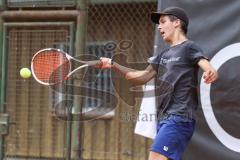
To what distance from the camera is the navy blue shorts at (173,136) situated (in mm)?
4355

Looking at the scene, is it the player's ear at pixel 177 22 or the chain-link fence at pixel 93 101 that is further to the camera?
the chain-link fence at pixel 93 101

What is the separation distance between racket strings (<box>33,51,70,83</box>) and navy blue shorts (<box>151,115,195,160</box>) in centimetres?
143

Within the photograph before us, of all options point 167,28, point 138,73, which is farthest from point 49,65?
point 167,28

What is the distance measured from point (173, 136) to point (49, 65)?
1699 mm

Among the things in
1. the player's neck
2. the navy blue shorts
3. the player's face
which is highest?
the player's face

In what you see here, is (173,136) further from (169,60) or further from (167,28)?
(167,28)

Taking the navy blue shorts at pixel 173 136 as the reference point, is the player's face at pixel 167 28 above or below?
above

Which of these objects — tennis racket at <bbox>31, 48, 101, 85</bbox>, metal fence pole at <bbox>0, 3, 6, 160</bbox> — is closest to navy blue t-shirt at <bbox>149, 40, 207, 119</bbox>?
tennis racket at <bbox>31, 48, 101, 85</bbox>

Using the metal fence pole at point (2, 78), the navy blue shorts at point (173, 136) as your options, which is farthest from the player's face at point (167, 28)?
the metal fence pole at point (2, 78)

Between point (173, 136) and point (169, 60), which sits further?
point (169, 60)

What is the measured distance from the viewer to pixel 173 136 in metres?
4.36

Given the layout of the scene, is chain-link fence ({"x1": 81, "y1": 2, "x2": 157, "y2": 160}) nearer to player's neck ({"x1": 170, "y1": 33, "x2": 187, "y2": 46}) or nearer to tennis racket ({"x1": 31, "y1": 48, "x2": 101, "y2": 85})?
tennis racket ({"x1": 31, "y1": 48, "x2": 101, "y2": 85})

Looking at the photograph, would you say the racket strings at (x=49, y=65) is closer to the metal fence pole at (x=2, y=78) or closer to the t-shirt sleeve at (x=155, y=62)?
the metal fence pole at (x=2, y=78)

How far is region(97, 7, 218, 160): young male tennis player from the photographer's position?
437cm
